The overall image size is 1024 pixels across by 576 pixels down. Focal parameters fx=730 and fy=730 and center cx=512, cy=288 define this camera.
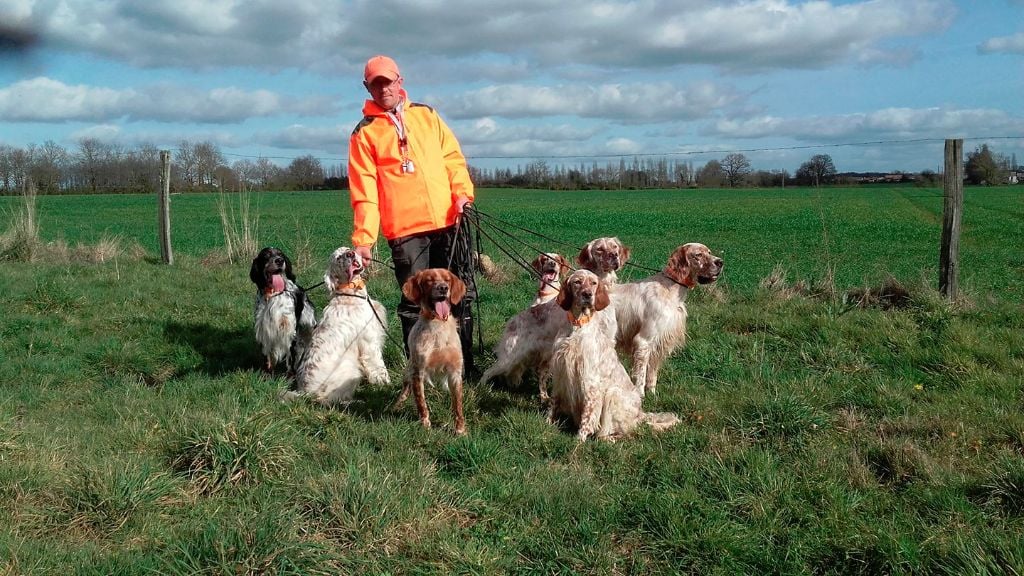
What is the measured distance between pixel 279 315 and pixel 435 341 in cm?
230

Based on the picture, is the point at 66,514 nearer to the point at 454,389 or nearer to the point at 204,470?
the point at 204,470

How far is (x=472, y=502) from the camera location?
3.85m

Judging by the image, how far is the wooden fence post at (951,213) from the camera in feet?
27.8

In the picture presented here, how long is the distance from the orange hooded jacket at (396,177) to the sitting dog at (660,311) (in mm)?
1863

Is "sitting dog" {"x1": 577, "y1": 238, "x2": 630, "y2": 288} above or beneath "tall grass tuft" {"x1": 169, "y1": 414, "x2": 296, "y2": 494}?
above

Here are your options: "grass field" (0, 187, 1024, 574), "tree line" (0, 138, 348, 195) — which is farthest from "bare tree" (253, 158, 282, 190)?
"grass field" (0, 187, 1024, 574)

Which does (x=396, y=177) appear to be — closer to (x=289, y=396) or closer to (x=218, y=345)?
(x=289, y=396)

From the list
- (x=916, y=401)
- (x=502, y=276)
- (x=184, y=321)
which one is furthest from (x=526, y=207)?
(x=916, y=401)

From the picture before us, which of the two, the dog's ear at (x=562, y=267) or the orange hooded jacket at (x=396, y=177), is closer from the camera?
the orange hooded jacket at (x=396, y=177)

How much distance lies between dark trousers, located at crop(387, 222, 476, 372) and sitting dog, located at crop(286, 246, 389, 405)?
0.29 metres

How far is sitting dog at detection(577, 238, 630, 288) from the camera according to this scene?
6477 millimetres

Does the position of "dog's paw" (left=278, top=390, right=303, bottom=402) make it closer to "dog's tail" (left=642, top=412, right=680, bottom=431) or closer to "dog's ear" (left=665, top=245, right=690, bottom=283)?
"dog's tail" (left=642, top=412, right=680, bottom=431)

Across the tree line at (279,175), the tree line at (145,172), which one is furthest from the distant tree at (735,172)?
the tree line at (145,172)

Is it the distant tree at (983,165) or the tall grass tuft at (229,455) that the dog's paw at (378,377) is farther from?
the distant tree at (983,165)
